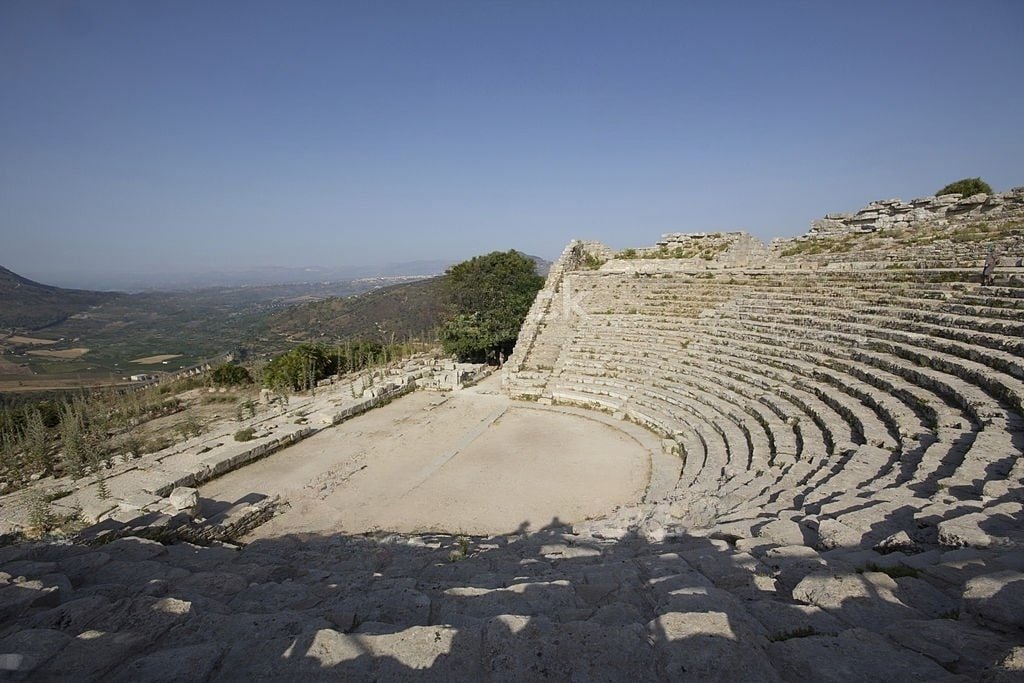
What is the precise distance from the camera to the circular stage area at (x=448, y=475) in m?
8.43

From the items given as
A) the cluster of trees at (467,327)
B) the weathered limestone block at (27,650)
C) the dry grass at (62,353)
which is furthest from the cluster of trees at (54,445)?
the dry grass at (62,353)

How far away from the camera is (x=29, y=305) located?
73500 mm

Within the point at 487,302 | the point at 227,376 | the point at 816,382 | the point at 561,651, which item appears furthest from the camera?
the point at 487,302

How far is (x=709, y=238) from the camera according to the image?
23359 mm

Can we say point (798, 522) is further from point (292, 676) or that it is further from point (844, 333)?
point (844, 333)

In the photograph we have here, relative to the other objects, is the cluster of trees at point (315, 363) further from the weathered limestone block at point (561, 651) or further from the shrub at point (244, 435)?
the weathered limestone block at point (561, 651)

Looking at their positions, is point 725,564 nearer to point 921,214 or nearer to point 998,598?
point 998,598

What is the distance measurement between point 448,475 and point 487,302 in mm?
15670

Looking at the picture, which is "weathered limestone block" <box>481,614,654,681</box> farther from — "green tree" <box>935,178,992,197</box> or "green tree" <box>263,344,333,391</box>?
"green tree" <box>935,178,992,197</box>

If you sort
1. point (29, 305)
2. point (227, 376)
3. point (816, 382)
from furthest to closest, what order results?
point (29, 305) → point (227, 376) → point (816, 382)

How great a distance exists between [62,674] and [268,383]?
62.9ft

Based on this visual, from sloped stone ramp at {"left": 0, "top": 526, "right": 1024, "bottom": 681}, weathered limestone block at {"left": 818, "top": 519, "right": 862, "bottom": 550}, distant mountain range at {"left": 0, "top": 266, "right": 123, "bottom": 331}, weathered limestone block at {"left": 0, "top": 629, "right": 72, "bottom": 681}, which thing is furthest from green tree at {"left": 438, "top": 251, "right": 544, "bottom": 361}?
distant mountain range at {"left": 0, "top": 266, "right": 123, "bottom": 331}

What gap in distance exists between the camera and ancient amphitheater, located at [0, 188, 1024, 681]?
90.8 inches

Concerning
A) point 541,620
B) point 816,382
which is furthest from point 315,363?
point 541,620
